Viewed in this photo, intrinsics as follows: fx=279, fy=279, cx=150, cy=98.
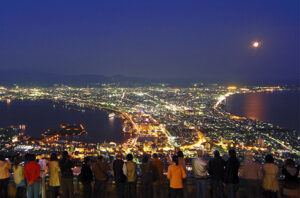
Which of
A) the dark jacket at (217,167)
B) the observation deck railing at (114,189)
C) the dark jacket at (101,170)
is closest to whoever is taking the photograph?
the dark jacket at (217,167)

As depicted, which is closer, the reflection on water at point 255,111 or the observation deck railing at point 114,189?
the observation deck railing at point 114,189

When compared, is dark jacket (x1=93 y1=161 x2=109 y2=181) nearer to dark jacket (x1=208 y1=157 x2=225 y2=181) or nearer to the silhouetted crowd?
the silhouetted crowd

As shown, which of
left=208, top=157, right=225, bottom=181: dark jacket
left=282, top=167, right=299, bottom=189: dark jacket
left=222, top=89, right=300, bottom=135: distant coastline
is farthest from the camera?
left=222, top=89, right=300, bottom=135: distant coastline

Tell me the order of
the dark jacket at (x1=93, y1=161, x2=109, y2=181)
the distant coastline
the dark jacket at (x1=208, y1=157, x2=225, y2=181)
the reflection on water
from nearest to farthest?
the dark jacket at (x1=208, y1=157, x2=225, y2=181), the dark jacket at (x1=93, y1=161, x2=109, y2=181), the distant coastline, the reflection on water

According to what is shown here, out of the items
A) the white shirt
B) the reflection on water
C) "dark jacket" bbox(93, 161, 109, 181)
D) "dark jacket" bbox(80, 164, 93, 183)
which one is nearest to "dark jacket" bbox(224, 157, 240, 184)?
the white shirt

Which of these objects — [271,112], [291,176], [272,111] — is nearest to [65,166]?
[291,176]

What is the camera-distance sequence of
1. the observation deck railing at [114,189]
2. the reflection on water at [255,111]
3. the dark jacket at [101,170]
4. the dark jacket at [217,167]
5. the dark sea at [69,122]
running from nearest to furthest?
the dark jacket at [217,167] → the dark jacket at [101,170] → the observation deck railing at [114,189] → the dark sea at [69,122] → the reflection on water at [255,111]

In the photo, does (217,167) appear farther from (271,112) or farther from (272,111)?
(272,111)

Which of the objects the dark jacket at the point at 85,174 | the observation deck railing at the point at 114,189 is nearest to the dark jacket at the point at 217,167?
the observation deck railing at the point at 114,189

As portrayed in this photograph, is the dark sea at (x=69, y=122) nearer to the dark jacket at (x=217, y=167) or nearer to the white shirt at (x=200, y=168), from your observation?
the white shirt at (x=200, y=168)
